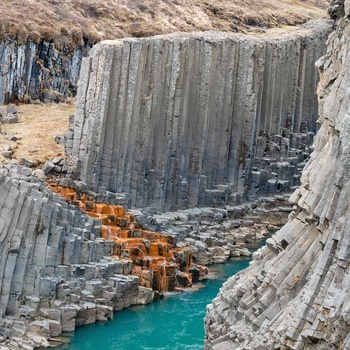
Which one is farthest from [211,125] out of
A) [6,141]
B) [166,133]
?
[6,141]

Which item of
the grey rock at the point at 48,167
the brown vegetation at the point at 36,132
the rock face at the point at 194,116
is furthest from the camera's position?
the rock face at the point at 194,116

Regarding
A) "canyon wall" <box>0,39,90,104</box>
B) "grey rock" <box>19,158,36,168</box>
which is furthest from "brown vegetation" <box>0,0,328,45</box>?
"grey rock" <box>19,158,36,168</box>

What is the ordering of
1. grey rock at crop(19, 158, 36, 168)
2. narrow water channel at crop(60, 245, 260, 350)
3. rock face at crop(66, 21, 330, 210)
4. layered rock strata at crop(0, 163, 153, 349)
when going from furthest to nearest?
rock face at crop(66, 21, 330, 210), grey rock at crop(19, 158, 36, 168), narrow water channel at crop(60, 245, 260, 350), layered rock strata at crop(0, 163, 153, 349)

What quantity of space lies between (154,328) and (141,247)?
19.0ft

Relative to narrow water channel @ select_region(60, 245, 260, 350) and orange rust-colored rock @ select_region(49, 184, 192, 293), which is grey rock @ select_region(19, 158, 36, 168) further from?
narrow water channel @ select_region(60, 245, 260, 350)

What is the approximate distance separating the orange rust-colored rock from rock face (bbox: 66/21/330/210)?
7.46ft

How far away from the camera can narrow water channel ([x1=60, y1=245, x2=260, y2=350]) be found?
31.4 m

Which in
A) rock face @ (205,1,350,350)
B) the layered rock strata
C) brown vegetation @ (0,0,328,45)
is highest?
brown vegetation @ (0,0,328,45)

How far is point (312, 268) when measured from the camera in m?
20.8

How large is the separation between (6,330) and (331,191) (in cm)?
1299

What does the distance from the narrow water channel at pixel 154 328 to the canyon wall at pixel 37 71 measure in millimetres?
15538

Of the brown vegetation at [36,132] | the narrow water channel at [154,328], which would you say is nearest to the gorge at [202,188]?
the narrow water channel at [154,328]

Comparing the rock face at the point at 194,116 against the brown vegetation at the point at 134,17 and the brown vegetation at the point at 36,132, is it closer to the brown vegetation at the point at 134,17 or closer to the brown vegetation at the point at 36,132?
the brown vegetation at the point at 36,132

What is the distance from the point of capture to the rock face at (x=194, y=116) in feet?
141
